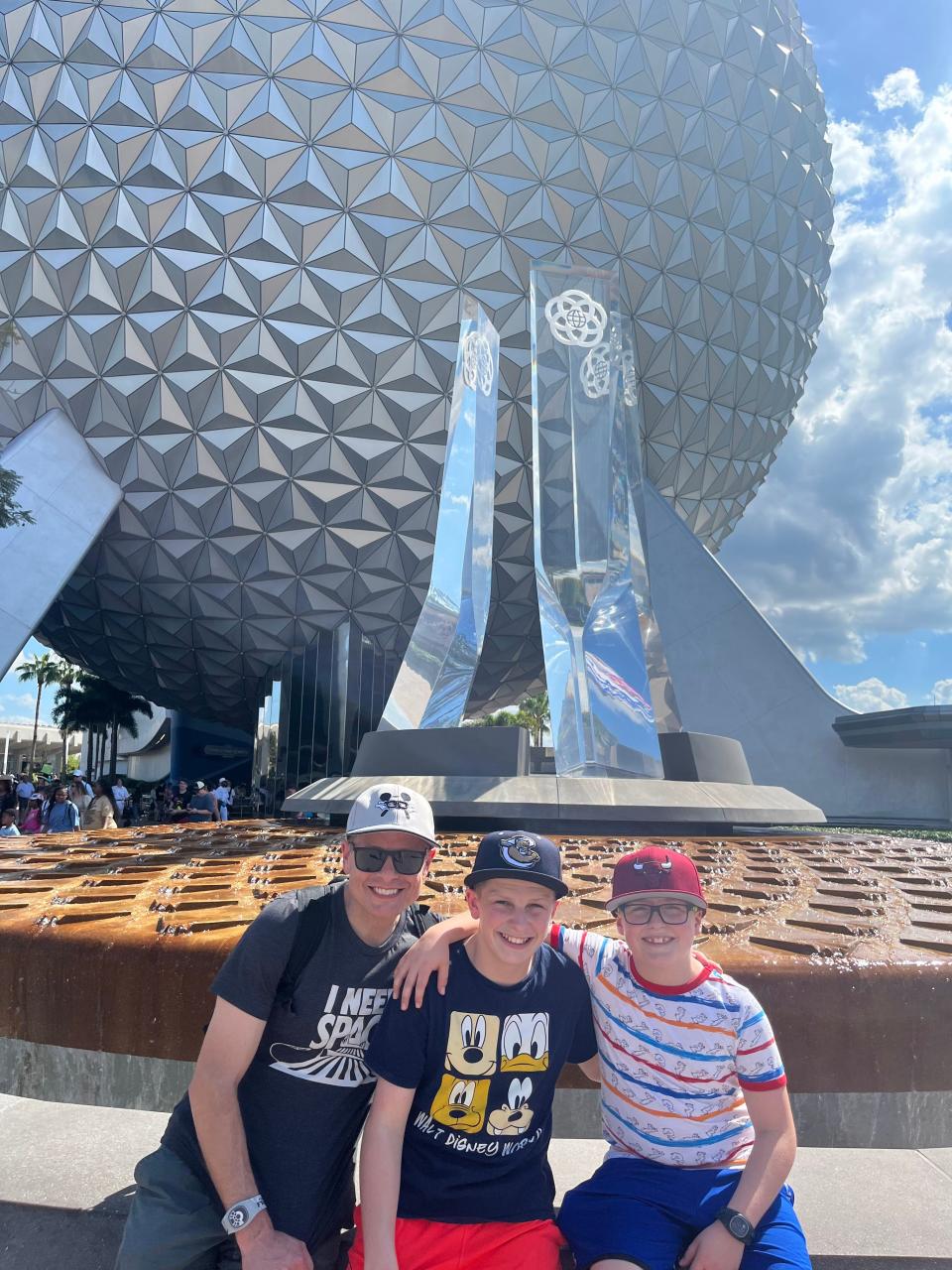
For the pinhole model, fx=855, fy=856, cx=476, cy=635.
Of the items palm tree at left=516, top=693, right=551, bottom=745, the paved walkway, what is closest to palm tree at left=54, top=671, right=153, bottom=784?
palm tree at left=516, top=693, right=551, bottom=745

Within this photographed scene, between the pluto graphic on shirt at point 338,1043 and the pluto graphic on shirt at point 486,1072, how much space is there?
0.79 feet

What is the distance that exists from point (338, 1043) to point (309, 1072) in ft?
0.37

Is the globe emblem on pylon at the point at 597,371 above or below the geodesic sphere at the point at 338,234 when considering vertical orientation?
below

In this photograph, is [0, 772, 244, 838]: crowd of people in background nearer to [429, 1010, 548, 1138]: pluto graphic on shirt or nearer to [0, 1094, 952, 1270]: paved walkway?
[0, 1094, 952, 1270]: paved walkway

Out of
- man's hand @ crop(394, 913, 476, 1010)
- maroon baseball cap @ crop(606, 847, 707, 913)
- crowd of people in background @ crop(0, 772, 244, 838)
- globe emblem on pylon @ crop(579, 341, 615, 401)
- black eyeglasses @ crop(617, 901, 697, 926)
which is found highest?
globe emblem on pylon @ crop(579, 341, 615, 401)

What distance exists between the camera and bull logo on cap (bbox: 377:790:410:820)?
2.38 metres

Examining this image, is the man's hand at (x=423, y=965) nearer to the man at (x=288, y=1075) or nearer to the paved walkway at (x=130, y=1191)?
the man at (x=288, y=1075)

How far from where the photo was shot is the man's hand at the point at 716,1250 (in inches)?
80.3

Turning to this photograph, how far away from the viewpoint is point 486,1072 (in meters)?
2.21

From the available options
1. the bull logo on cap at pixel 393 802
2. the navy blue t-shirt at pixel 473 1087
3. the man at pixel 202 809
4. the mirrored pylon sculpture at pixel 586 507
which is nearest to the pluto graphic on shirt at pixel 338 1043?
the navy blue t-shirt at pixel 473 1087

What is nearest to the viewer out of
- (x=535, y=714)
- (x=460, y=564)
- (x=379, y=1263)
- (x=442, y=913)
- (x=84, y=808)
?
(x=379, y=1263)

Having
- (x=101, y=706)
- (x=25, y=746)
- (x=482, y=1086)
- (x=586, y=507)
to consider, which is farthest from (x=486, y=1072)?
(x=25, y=746)

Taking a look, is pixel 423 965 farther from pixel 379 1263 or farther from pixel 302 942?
pixel 379 1263

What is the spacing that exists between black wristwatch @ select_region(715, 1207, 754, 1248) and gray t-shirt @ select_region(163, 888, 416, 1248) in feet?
3.13
